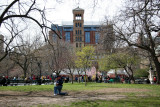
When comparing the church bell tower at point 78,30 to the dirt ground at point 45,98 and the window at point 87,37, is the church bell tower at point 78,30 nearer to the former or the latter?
the window at point 87,37

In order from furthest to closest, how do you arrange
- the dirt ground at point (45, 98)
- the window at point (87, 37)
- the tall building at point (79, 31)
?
1. the window at point (87, 37)
2. the tall building at point (79, 31)
3. the dirt ground at point (45, 98)

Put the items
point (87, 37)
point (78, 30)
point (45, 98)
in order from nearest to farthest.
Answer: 1. point (45, 98)
2. point (78, 30)
3. point (87, 37)

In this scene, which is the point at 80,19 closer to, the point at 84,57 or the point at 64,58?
the point at 84,57

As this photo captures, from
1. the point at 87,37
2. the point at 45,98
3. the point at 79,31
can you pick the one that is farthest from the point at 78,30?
the point at 45,98

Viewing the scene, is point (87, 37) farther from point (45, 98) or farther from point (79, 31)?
point (45, 98)

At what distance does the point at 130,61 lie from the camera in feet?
115

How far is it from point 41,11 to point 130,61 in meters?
25.2

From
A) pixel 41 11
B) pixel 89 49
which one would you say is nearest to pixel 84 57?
pixel 89 49

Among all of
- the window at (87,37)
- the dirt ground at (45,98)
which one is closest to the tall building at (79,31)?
the window at (87,37)

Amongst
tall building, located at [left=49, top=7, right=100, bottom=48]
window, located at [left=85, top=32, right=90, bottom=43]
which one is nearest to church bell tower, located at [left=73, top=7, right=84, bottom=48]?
tall building, located at [left=49, top=7, right=100, bottom=48]

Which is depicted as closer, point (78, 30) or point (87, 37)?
point (78, 30)

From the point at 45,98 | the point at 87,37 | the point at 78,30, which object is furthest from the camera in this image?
the point at 87,37

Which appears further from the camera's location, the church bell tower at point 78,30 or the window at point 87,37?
the window at point 87,37

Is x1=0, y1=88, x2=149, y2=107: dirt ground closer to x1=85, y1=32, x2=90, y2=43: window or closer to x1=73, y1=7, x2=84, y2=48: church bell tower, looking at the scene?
x1=73, y1=7, x2=84, y2=48: church bell tower
